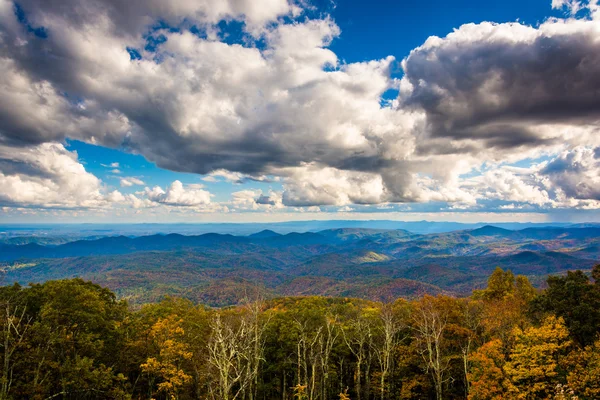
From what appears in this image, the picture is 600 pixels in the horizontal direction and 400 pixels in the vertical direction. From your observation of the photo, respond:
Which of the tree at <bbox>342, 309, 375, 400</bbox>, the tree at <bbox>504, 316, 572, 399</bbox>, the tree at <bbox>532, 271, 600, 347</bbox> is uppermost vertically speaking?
the tree at <bbox>532, 271, 600, 347</bbox>

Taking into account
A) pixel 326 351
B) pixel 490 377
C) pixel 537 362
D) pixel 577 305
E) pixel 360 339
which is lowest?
pixel 360 339

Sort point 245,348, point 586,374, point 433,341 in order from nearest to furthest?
point 586,374 → point 245,348 → point 433,341

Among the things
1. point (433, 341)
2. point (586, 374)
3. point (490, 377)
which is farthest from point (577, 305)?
point (433, 341)

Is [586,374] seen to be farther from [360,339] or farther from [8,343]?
[8,343]

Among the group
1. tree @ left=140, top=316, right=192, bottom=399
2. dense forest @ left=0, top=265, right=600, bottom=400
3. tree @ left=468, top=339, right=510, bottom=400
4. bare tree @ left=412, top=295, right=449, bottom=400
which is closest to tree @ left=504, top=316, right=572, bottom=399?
dense forest @ left=0, top=265, right=600, bottom=400

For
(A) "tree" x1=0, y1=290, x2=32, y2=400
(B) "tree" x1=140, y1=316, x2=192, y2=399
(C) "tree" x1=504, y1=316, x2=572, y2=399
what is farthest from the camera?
(B) "tree" x1=140, y1=316, x2=192, y2=399

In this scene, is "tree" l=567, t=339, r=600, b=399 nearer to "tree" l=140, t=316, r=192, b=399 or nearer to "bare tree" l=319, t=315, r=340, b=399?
"bare tree" l=319, t=315, r=340, b=399

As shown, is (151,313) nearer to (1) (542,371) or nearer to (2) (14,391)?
(2) (14,391)
